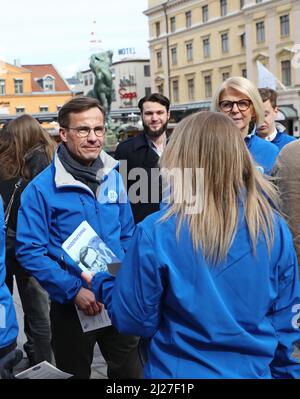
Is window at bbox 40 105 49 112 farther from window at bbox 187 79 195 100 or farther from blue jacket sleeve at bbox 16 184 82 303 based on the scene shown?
blue jacket sleeve at bbox 16 184 82 303

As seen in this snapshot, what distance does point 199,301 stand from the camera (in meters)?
1.95

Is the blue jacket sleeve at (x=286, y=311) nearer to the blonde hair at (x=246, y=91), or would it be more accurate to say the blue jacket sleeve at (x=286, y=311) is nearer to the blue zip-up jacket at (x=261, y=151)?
the blue zip-up jacket at (x=261, y=151)

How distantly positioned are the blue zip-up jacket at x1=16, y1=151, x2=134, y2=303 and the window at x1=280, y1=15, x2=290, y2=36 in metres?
48.3

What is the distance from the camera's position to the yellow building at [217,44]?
4834cm

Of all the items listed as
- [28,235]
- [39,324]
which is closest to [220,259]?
[28,235]

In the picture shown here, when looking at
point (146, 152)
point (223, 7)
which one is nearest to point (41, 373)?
point (146, 152)

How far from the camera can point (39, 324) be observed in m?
4.60

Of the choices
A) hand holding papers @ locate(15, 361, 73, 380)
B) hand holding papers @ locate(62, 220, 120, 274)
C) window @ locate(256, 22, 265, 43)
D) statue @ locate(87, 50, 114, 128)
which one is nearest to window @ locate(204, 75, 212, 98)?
window @ locate(256, 22, 265, 43)

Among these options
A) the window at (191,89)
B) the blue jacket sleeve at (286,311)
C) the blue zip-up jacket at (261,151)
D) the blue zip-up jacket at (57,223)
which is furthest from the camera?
the window at (191,89)

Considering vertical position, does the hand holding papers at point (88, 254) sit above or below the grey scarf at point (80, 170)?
below

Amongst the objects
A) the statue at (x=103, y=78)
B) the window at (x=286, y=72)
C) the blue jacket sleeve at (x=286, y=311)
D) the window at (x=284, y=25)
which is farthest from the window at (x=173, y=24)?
Result: the blue jacket sleeve at (x=286, y=311)

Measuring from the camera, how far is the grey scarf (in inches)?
126

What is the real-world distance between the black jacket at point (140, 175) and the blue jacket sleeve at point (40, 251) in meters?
1.62

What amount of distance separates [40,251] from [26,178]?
138 centimetres
